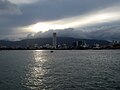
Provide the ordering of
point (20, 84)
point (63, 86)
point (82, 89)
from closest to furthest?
point (82, 89) → point (63, 86) → point (20, 84)

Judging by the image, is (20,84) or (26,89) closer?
(26,89)

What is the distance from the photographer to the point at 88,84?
46.5m

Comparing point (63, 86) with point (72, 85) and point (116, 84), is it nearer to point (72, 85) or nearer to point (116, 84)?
point (72, 85)

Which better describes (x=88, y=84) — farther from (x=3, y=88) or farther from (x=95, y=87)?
(x=3, y=88)

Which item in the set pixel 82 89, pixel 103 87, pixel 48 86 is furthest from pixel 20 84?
pixel 103 87

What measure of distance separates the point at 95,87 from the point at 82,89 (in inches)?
122

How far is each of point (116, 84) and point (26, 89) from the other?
18.4m

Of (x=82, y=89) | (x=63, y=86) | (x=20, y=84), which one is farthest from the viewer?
(x=20, y=84)

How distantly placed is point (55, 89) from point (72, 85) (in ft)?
15.0

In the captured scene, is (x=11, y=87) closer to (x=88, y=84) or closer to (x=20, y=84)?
(x=20, y=84)

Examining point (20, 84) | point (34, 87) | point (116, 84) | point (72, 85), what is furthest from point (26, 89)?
point (116, 84)

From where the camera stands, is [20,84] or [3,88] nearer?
[3,88]

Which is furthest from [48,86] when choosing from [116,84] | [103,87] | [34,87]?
[116,84]

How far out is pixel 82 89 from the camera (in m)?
42.1
